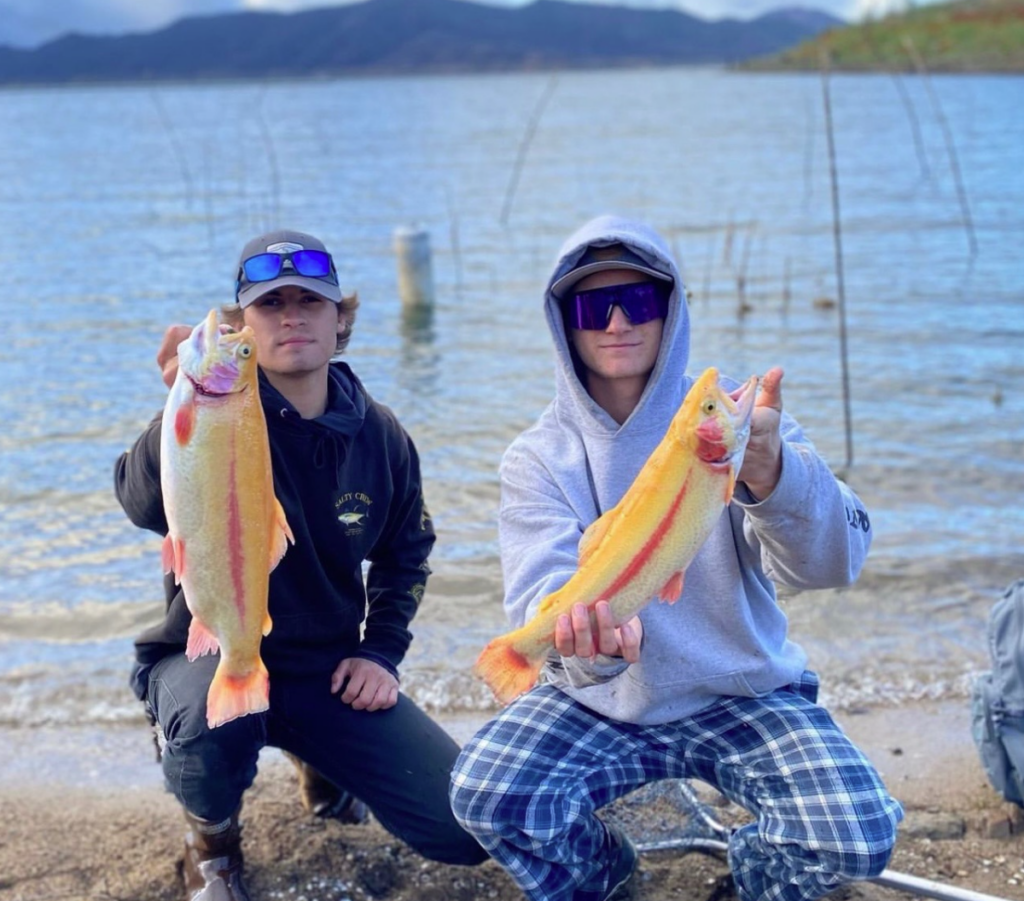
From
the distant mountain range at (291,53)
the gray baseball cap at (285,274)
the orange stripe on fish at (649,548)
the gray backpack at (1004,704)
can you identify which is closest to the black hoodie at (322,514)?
the gray baseball cap at (285,274)

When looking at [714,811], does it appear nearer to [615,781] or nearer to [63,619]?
[615,781]

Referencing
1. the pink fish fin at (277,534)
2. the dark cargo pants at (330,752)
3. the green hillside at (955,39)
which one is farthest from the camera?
the green hillside at (955,39)

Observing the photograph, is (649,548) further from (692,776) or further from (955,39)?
(955,39)

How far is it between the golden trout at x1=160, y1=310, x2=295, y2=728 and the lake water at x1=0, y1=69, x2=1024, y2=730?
2.36 meters

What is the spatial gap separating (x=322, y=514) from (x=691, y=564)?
130 cm

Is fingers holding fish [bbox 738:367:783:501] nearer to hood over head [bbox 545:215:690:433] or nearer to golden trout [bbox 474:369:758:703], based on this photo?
golden trout [bbox 474:369:758:703]

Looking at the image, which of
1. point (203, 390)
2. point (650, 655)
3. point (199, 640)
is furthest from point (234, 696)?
point (650, 655)

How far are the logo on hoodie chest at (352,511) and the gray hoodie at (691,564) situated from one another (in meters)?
0.52

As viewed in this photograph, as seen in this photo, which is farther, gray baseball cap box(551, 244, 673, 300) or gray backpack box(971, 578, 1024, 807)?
gray backpack box(971, 578, 1024, 807)

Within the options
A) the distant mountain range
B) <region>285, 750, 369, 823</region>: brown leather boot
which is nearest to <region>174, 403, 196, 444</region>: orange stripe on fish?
<region>285, 750, 369, 823</region>: brown leather boot

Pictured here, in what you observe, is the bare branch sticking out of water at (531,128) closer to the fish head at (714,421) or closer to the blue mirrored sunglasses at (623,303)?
the blue mirrored sunglasses at (623,303)

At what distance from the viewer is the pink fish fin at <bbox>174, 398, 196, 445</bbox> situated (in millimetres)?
3080

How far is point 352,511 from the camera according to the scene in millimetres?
3957

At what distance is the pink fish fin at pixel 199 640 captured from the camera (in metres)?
3.38
